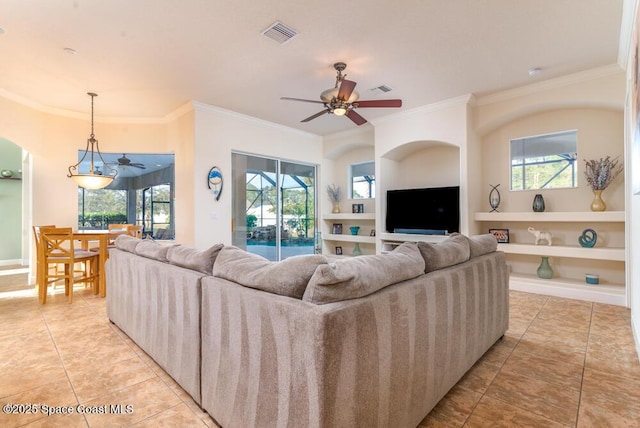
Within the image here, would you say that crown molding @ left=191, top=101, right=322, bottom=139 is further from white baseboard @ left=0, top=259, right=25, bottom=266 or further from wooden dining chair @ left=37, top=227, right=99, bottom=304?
white baseboard @ left=0, top=259, right=25, bottom=266

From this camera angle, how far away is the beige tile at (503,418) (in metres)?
1.62

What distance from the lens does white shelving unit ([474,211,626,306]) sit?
3.76m

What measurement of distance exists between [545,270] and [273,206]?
4.58m

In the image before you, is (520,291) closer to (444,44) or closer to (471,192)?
(471,192)

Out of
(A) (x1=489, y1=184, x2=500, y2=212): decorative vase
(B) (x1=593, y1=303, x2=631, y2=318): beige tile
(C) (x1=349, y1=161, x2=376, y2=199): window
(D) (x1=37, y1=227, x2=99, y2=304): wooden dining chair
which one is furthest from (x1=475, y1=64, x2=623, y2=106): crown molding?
(D) (x1=37, y1=227, x2=99, y2=304): wooden dining chair

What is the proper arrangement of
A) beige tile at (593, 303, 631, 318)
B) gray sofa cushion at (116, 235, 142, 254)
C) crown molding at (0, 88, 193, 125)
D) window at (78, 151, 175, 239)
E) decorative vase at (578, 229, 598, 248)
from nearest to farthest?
gray sofa cushion at (116, 235, 142, 254) → beige tile at (593, 303, 631, 318) → decorative vase at (578, 229, 598, 248) → crown molding at (0, 88, 193, 125) → window at (78, 151, 175, 239)

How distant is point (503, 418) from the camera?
1671mm

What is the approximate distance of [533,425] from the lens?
162cm

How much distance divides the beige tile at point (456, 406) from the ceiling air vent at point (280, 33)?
3.22 m

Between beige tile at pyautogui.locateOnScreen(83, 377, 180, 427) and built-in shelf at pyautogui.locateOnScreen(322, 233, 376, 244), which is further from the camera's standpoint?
built-in shelf at pyautogui.locateOnScreen(322, 233, 376, 244)

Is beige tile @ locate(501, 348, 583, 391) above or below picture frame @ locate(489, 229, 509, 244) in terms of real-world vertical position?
below

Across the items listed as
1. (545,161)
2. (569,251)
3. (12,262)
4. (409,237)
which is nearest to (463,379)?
(569,251)

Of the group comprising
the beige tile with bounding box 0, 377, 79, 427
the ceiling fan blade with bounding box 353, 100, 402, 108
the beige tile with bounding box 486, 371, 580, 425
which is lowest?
the beige tile with bounding box 486, 371, 580, 425

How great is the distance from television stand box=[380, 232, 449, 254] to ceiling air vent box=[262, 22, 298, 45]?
3.40m
